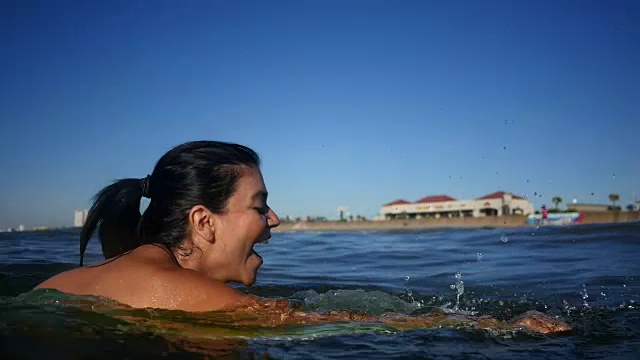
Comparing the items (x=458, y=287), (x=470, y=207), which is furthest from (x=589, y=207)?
(x=458, y=287)

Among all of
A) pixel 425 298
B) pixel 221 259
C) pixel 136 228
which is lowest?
pixel 425 298

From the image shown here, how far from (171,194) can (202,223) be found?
23cm

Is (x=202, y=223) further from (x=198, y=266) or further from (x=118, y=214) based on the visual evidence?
(x=118, y=214)

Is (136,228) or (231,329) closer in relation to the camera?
(231,329)

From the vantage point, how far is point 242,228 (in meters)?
3.00

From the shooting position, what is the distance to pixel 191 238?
2943 millimetres

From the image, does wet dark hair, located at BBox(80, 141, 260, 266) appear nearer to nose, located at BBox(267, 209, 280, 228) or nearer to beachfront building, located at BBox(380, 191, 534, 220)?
nose, located at BBox(267, 209, 280, 228)

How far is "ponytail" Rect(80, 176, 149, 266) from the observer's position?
3.13 meters

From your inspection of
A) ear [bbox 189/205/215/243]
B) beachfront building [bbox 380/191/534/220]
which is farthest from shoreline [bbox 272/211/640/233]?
ear [bbox 189/205/215/243]

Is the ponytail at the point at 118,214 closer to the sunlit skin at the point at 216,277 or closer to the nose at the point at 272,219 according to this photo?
the sunlit skin at the point at 216,277

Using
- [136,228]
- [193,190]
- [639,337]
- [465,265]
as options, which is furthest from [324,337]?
[465,265]

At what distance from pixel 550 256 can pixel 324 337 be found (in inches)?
259

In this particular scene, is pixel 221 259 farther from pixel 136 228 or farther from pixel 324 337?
pixel 324 337

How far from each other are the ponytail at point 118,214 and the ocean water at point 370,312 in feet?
1.86
